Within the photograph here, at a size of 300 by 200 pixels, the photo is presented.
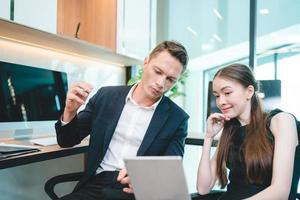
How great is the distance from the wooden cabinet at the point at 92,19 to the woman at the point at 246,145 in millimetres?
1509

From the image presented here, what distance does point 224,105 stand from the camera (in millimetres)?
1379

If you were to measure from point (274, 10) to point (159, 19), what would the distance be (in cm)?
142

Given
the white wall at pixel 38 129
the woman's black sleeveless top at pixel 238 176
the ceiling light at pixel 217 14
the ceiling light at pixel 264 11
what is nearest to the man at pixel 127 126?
the woman's black sleeveless top at pixel 238 176

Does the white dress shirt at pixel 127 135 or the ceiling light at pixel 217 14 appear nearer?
the white dress shirt at pixel 127 135

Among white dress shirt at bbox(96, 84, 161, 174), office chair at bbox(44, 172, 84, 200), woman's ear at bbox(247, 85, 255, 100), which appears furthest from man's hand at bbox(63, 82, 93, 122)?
woman's ear at bbox(247, 85, 255, 100)

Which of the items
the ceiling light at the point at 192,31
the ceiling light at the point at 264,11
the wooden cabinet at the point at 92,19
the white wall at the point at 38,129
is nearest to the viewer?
the white wall at the point at 38,129

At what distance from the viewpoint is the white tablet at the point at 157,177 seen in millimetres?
865

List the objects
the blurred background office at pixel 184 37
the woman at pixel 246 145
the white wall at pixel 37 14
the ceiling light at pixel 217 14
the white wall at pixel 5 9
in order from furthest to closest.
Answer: the ceiling light at pixel 217 14, the blurred background office at pixel 184 37, the white wall at pixel 37 14, the white wall at pixel 5 9, the woman at pixel 246 145

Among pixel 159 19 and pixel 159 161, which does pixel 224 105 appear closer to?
pixel 159 161

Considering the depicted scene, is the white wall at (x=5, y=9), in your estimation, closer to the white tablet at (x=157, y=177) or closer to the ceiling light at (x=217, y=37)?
the white tablet at (x=157, y=177)

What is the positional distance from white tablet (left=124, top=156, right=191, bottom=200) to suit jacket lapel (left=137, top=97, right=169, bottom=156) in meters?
0.42

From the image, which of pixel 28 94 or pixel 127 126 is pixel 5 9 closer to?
pixel 28 94

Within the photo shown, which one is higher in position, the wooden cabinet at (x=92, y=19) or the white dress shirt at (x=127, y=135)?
the wooden cabinet at (x=92, y=19)

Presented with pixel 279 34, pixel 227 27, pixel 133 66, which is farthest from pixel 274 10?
pixel 133 66
